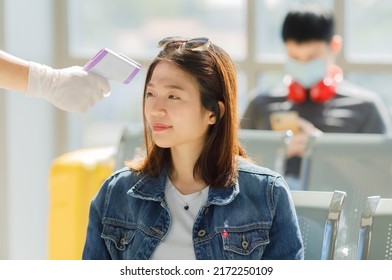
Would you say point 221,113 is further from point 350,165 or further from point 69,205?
point 69,205

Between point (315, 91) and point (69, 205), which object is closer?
point (69, 205)

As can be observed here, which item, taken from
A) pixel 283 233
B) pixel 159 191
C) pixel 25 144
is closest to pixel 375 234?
pixel 283 233

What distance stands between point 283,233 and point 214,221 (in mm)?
160

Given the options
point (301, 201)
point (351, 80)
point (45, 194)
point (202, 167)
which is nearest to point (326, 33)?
point (351, 80)

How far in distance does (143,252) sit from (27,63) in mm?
597

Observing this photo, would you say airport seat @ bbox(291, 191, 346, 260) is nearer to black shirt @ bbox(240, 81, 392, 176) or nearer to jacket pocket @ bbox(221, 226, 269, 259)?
jacket pocket @ bbox(221, 226, 269, 259)

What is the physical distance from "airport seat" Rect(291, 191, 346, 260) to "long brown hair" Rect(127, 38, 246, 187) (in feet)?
0.86

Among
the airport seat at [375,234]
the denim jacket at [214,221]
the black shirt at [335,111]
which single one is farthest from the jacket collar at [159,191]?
the black shirt at [335,111]

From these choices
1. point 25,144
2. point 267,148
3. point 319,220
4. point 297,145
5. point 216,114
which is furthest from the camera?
point 25,144

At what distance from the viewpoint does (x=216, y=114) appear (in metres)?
2.05

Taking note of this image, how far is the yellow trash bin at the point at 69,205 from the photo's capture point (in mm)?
3213

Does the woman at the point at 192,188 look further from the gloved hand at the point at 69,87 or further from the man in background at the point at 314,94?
the man in background at the point at 314,94
